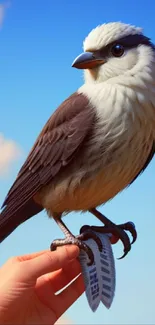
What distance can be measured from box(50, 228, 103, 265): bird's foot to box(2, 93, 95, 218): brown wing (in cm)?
24

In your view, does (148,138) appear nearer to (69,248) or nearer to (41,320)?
(69,248)

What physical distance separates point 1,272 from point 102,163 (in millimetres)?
577

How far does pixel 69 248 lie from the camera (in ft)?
7.64

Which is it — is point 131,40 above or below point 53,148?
above

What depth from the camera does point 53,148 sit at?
8.50ft

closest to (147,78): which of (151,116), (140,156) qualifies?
(151,116)

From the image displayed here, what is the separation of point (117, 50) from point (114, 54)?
0.07 ft

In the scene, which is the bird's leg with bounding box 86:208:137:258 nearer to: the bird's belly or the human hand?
the bird's belly

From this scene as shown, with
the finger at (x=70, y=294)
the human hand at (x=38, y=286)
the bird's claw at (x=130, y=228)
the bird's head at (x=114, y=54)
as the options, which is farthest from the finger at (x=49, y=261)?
the bird's head at (x=114, y=54)

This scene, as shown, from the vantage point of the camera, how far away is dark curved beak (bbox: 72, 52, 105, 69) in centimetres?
248

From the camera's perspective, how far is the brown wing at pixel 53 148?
2443mm

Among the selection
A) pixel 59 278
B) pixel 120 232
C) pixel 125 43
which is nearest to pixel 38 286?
pixel 59 278

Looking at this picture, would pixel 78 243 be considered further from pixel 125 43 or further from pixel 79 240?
pixel 125 43

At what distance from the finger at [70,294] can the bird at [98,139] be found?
8.0 inches
